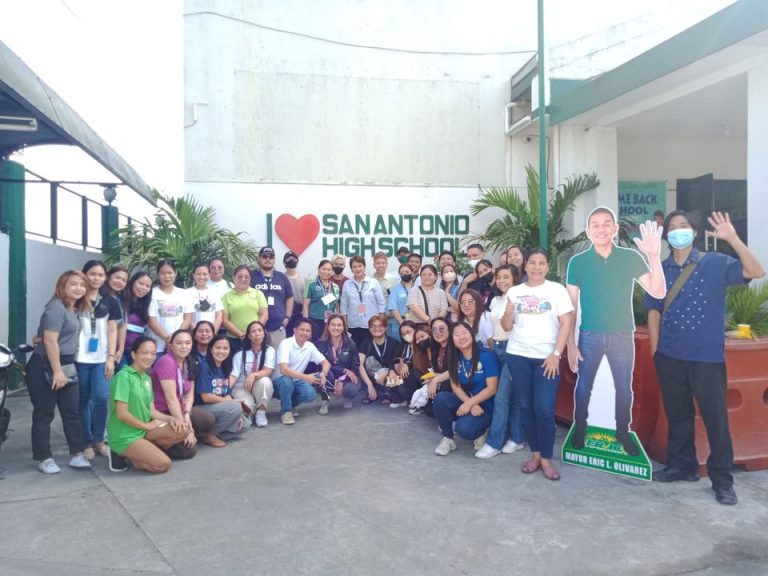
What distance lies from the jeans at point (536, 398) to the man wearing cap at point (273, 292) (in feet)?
10.9

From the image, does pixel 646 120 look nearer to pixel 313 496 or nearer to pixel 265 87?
pixel 265 87

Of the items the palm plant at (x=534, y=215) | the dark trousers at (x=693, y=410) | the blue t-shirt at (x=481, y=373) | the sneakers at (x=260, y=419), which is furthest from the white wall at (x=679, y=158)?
the sneakers at (x=260, y=419)

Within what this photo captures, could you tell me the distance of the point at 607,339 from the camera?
Result: 4688 mm

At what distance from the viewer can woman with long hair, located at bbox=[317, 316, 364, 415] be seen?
22.2ft

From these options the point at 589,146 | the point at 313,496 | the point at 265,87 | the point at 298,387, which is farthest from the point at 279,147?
the point at 313,496

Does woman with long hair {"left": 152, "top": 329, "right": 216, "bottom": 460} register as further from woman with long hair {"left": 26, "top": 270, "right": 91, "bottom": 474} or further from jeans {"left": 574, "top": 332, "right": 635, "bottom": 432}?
jeans {"left": 574, "top": 332, "right": 635, "bottom": 432}

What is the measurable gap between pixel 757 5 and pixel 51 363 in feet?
23.5

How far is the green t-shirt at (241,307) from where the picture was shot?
673 cm

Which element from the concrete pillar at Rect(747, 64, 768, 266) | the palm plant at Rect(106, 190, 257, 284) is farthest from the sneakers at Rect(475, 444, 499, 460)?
the palm plant at Rect(106, 190, 257, 284)

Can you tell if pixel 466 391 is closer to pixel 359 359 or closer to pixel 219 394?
pixel 359 359

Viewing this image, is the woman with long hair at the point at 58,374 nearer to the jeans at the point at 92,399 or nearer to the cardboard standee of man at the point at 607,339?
the jeans at the point at 92,399

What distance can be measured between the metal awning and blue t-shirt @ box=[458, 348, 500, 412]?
3.87m

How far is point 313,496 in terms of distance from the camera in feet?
13.9

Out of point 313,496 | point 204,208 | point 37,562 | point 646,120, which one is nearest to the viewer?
point 37,562
